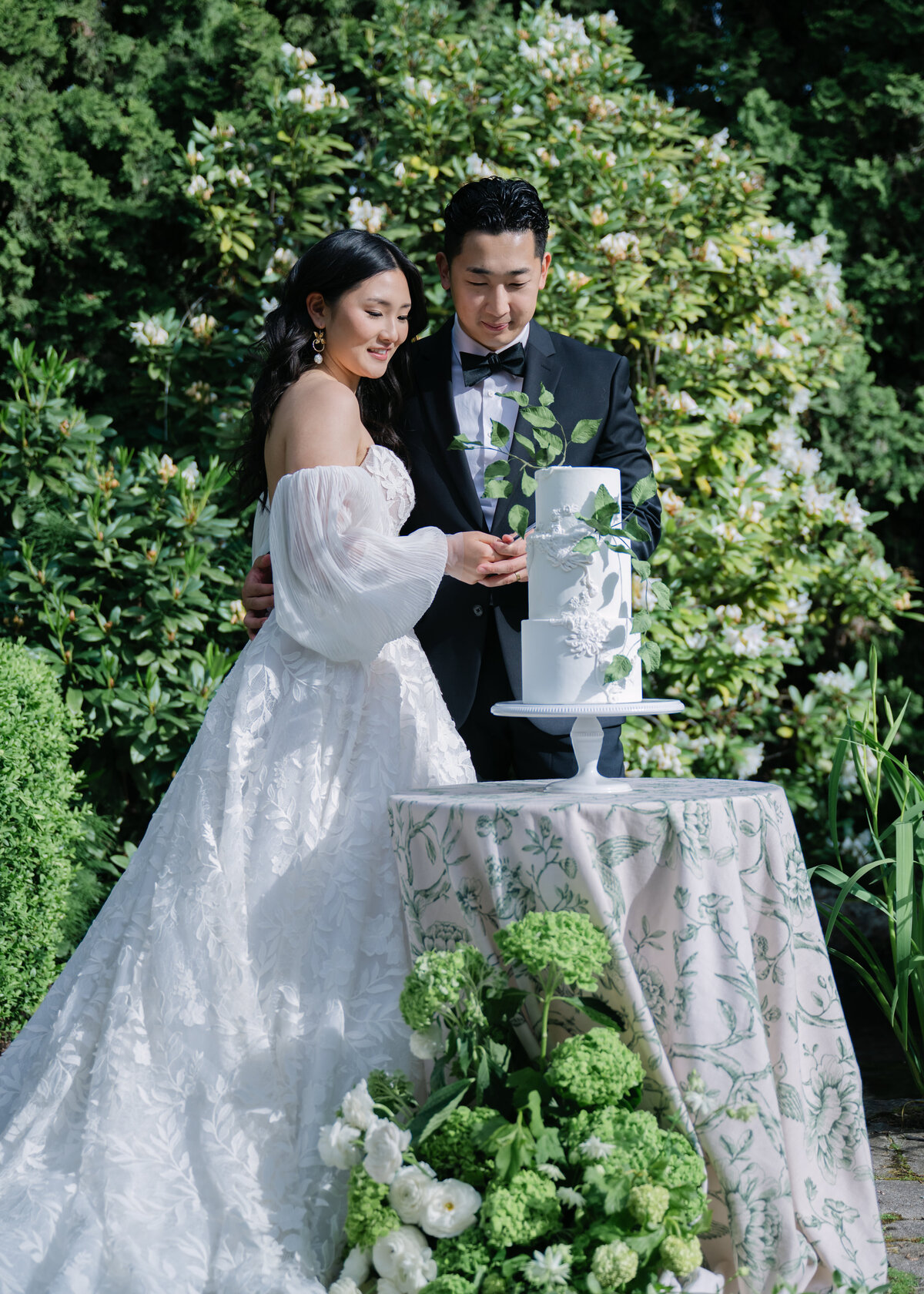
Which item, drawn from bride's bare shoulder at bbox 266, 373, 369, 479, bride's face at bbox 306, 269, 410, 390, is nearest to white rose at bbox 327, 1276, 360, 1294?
bride's bare shoulder at bbox 266, 373, 369, 479

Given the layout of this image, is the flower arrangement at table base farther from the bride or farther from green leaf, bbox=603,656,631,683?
green leaf, bbox=603,656,631,683

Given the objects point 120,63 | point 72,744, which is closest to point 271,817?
point 72,744

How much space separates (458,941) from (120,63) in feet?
12.2

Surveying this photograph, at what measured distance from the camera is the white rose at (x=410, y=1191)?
173 centimetres

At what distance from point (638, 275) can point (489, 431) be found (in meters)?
1.65

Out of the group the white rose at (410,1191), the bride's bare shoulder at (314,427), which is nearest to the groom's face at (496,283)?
the bride's bare shoulder at (314,427)

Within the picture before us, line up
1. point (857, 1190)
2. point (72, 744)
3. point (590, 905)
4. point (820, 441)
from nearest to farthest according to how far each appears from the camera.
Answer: point (590, 905), point (857, 1190), point (72, 744), point (820, 441)

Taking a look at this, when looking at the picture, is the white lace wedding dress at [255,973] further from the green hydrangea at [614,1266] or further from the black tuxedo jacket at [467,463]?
the green hydrangea at [614,1266]

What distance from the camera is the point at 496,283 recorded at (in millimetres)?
2586

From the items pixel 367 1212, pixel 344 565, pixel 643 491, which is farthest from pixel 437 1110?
pixel 643 491

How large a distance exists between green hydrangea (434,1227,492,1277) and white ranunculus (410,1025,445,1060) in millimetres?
260

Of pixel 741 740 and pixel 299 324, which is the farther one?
pixel 741 740

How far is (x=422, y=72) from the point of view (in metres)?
4.05

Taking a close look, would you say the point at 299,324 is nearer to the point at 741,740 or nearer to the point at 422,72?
the point at 422,72
